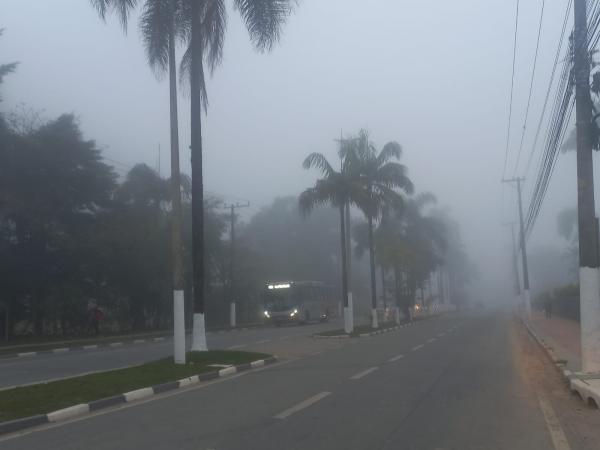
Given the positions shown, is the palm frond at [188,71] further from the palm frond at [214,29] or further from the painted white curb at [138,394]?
the painted white curb at [138,394]

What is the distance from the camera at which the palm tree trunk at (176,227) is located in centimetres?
1906

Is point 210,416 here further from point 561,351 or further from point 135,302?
point 135,302

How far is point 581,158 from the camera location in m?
15.1

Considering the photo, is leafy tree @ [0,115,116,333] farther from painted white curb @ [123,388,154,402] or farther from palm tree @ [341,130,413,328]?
painted white curb @ [123,388,154,402]

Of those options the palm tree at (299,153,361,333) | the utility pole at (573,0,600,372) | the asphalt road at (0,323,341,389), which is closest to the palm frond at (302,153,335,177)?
the palm tree at (299,153,361,333)

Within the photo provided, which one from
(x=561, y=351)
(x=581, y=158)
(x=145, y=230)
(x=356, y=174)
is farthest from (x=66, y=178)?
(x=581, y=158)

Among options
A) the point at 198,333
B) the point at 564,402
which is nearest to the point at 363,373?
the point at 564,402

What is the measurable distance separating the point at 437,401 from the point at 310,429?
3274 mm

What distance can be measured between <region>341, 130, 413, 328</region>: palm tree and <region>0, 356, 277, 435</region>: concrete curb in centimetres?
2194

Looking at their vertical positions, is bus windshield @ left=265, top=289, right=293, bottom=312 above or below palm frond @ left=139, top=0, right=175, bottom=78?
below

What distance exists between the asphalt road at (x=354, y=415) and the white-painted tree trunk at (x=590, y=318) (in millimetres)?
878

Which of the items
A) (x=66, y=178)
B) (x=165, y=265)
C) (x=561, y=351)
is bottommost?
(x=561, y=351)

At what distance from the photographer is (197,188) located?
21.8 m

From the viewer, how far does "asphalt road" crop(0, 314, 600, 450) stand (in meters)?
8.84
